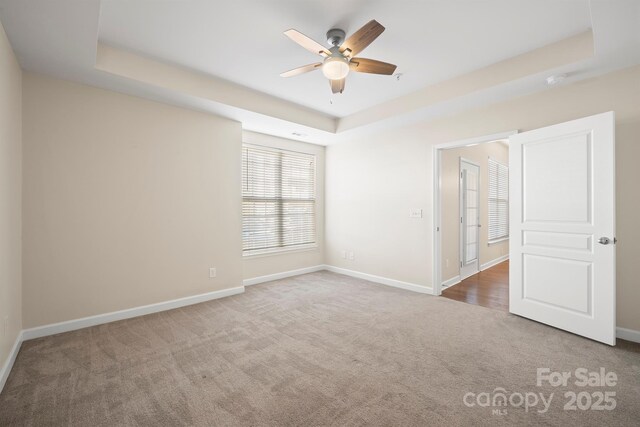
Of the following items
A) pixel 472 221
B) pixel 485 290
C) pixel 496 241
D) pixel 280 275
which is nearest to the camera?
pixel 485 290

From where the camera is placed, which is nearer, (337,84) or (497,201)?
(337,84)

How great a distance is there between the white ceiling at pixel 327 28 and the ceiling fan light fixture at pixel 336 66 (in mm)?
287

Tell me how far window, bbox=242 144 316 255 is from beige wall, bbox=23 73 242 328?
1.81 feet

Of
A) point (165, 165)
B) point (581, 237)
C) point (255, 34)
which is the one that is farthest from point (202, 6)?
point (581, 237)

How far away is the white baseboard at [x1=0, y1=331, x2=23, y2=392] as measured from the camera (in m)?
2.02

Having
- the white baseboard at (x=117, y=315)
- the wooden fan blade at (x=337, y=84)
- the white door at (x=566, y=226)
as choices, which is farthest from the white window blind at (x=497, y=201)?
the white baseboard at (x=117, y=315)

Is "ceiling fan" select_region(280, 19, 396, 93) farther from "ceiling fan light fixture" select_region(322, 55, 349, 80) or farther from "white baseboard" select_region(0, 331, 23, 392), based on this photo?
"white baseboard" select_region(0, 331, 23, 392)

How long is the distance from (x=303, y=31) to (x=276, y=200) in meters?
2.97

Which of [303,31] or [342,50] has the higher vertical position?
[303,31]

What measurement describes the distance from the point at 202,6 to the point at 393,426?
3.19 metres

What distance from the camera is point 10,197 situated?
235cm

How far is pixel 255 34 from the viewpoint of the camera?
2.50 meters

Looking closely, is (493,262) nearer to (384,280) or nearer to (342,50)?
(384,280)

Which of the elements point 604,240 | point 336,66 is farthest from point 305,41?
point 604,240
